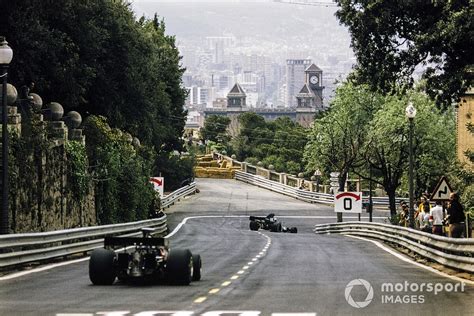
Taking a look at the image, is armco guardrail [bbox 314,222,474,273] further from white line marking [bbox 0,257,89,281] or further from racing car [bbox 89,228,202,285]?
white line marking [bbox 0,257,89,281]

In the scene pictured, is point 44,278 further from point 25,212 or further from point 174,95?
point 174,95

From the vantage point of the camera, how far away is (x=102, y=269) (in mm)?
20188

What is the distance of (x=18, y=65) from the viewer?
44.2 m

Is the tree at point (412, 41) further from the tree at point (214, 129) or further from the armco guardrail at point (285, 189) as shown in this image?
the tree at point (214, 129)

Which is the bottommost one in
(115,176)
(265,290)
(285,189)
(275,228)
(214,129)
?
(275,228)

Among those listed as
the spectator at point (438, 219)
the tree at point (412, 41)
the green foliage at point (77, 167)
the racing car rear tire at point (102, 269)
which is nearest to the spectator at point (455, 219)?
the tree at point (412, 41)

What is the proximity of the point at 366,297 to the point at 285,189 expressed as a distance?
250 feet

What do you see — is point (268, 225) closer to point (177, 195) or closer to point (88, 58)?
point (88, 58)

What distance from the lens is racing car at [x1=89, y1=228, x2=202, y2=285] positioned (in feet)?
66.4

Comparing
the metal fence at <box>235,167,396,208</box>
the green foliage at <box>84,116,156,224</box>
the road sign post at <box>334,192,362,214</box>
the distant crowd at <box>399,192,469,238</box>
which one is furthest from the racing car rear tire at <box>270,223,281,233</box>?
the metal fence at <box>235,167,396,208</box>

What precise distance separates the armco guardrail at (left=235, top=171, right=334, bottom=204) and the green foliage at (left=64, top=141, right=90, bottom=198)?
47724 mm

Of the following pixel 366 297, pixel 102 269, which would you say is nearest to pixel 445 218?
pixel 366 297

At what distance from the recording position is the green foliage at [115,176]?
143 feet

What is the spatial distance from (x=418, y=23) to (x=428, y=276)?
6042mm
